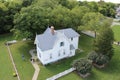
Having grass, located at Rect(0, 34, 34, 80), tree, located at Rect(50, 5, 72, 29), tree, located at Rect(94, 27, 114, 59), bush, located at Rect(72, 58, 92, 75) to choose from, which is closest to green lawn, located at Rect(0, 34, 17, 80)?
grass, located at Rect(0, 34, 34, 80)

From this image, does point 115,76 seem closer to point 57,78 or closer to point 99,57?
point 99,57

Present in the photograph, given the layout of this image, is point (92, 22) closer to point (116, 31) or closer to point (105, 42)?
point (105, 42)

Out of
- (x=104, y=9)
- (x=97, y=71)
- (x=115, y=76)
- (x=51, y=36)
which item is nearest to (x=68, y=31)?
(x=51, y=36)

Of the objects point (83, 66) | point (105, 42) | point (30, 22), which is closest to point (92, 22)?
point (105, 42)

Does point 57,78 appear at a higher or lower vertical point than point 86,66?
lower

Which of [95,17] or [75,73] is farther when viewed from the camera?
[95,17]

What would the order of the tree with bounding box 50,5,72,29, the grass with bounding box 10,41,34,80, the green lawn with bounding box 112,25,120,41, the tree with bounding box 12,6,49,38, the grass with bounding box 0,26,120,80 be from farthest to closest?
the green lawn with bounding box 112,25,120,41 < the tree with bounding box 50,5,72,29 < the tree with bounding box 12,6,49,38 < the grass with bounding box 10,41,34,80 < the grass with bounding box 0,26,120,80

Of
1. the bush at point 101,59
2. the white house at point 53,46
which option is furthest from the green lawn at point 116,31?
the white house at point 53,46

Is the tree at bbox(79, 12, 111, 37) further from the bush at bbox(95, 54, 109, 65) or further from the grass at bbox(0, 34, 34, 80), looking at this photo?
the grass at bbox(0, 34, 34, 80)
